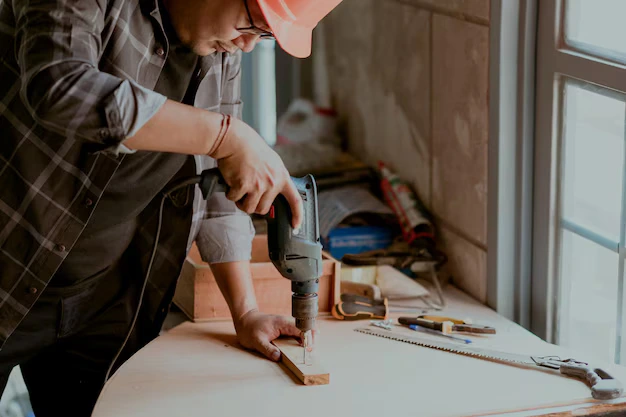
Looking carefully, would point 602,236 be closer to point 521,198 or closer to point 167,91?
point 521,198

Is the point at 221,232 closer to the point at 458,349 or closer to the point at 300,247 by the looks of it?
the point at 300,247

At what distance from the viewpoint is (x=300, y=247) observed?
1.76 m

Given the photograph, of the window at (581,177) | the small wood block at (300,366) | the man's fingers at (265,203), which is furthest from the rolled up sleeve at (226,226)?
the window at (581,177)

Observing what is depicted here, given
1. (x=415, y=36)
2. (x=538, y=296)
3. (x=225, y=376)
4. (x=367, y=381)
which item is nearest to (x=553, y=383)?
(x=367, y=381)

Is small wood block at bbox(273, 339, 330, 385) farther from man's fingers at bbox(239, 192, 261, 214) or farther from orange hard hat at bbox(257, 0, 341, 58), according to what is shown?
orange hard hat at bbox(257, 0, 341, 58)

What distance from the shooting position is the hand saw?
1683 mm

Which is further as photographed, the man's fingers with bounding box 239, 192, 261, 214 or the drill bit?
the drill bit

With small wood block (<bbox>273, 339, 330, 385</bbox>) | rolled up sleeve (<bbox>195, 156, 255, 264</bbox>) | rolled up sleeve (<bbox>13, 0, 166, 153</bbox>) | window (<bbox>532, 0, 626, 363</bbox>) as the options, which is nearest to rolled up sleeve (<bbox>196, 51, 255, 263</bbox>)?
rolled up sleeve (<bbox>195, 156, 255, 264</bbox>)

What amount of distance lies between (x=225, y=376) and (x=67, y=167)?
0.54 m

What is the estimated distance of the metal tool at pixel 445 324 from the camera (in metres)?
2.03

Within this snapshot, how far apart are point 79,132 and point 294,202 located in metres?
0.46

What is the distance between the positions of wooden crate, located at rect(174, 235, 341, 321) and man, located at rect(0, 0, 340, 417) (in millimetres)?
67

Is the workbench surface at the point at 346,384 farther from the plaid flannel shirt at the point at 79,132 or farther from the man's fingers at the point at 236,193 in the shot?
the man's fingers at the point at 236,193

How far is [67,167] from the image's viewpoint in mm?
1672
